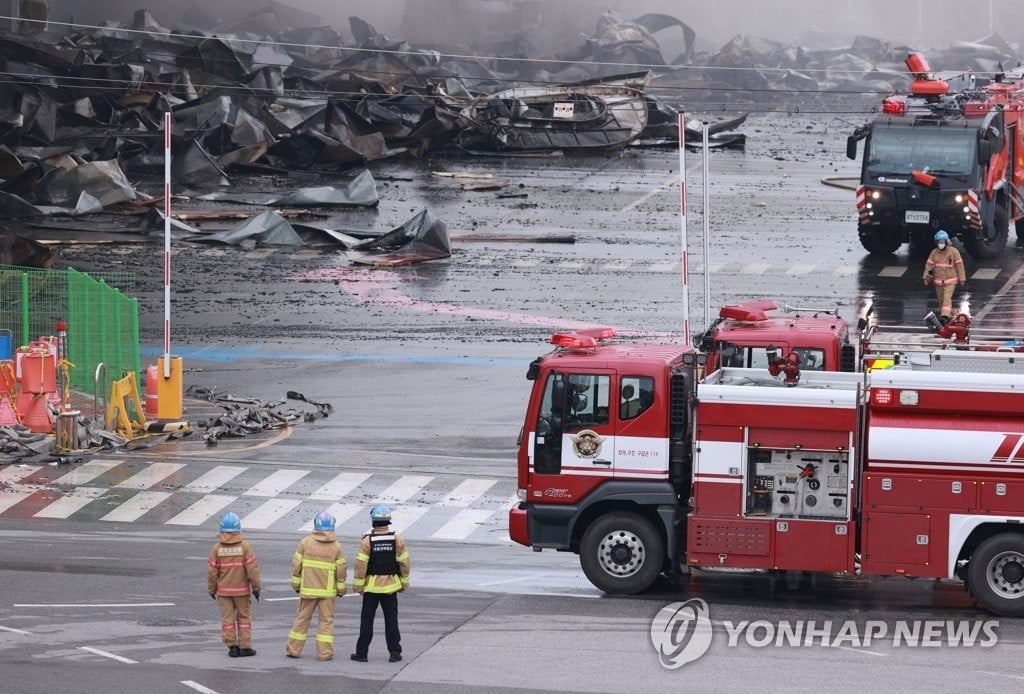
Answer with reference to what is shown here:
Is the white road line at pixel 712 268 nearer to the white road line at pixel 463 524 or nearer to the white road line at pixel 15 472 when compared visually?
the white road line at pixel 463 524

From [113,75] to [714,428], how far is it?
1802 inches

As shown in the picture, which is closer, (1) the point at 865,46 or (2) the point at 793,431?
(2) the point at 793,431

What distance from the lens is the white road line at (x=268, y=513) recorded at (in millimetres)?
20469

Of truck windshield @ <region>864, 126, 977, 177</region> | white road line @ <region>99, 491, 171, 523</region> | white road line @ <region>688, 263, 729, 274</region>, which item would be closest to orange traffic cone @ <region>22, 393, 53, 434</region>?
white road line @ <region>99, 491, 171, 523</region>

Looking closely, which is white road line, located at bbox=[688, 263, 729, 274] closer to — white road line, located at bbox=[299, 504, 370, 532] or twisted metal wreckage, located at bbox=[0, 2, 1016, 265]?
twisted metal wreckage, located at bbox=[0, 2, 1016, 265]

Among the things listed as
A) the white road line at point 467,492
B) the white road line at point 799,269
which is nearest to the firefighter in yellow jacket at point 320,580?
the white road line at point 467,492

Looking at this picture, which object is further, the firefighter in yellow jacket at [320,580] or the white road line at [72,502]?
the white road line at [72,502]

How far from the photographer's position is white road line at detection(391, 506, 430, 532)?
20.4 m

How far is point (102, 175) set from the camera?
147 feet

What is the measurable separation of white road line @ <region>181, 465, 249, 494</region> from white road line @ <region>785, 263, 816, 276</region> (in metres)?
17.3

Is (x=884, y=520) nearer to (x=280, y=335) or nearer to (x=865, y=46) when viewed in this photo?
(x=280, y=335)

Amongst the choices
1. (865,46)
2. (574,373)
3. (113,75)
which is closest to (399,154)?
(113,75)

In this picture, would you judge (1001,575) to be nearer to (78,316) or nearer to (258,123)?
(78,316)

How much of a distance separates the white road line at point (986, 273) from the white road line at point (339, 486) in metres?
18.5
